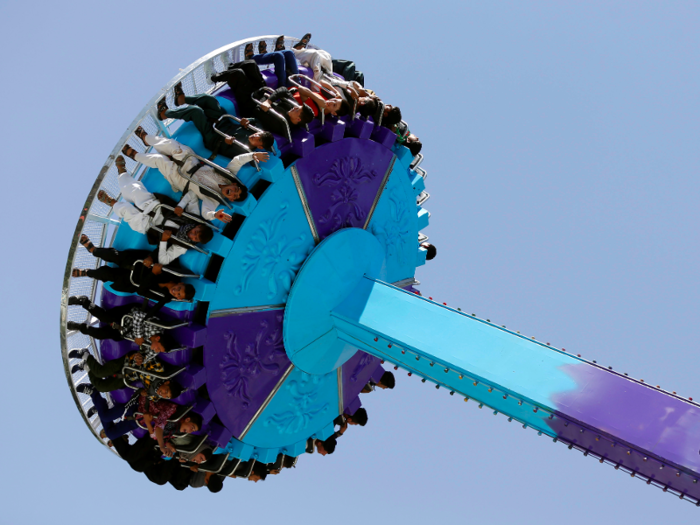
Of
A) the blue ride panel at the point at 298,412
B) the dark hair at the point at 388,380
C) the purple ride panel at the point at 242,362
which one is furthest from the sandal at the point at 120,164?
the dark hair at the point at 388,380

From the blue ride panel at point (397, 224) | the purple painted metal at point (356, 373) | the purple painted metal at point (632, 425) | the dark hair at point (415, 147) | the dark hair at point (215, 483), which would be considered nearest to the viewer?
the purple painted metal at point (632, 425)

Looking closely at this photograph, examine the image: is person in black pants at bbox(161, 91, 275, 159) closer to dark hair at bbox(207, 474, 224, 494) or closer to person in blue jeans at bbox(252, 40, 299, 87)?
person in blue jeans at bbox(252, 40, 299, 87)

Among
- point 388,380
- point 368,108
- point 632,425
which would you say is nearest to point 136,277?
point 368,108

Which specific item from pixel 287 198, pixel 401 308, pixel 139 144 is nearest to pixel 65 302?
pixel 139 144

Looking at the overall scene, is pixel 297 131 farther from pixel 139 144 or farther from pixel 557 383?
pixel 557 383

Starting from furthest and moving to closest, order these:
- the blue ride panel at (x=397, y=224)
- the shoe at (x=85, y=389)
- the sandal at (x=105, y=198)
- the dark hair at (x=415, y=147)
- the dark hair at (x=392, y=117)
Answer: the dark hair at (x=415, y=147) < the blue ride panel at (x=397, y=224) < the dark hair at (x=392, y=117) < the shoe at (x=85, y=389) < the sandal at (x=105, y=198)

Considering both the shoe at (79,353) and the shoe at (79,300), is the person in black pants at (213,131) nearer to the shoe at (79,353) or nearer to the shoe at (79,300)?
the shoe at (79,300)

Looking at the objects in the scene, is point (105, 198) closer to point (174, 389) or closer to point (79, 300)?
point (79, 300)

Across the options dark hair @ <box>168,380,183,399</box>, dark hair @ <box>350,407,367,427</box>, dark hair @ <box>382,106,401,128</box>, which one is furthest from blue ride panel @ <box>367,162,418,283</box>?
dark hair @ <box>168,380,183,399</box>
